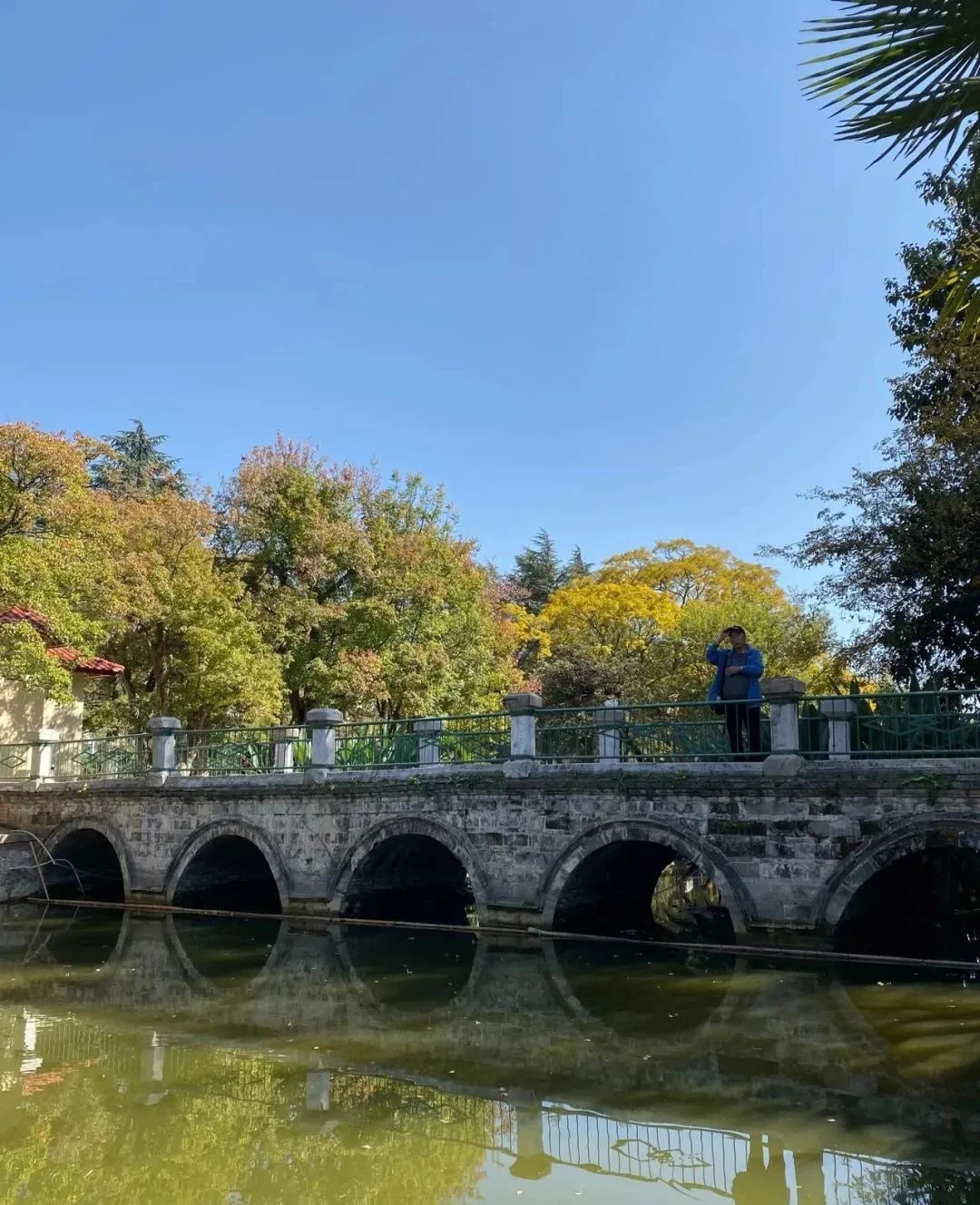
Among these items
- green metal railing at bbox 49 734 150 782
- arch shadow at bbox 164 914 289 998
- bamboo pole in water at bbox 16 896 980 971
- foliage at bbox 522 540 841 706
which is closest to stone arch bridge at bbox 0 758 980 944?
bamboo pole in water at bbox 16 896 980 971

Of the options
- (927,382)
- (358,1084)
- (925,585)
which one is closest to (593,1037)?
(358,1084)

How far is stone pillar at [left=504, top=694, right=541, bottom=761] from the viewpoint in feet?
45.5

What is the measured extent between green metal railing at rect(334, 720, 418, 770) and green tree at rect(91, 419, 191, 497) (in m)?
13.2

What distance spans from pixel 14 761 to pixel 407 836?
10607 millimetres

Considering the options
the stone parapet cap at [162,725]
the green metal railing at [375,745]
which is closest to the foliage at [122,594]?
the stone parapet cap at [162,725]

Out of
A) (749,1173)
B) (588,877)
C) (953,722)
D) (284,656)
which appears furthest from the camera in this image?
(284,656)

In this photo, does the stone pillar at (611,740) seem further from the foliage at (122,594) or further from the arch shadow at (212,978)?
the foliage at (122,594)

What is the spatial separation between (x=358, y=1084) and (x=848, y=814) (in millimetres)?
6549

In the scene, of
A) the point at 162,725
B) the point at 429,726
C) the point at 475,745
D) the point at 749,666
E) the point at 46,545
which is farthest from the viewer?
the point at 162,725

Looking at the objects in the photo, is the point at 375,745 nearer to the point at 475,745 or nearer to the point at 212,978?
the point at 475,745

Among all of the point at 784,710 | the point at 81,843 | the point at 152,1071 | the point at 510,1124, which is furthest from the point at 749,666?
the point at 81,843

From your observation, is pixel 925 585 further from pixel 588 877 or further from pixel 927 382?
pixel 588 877

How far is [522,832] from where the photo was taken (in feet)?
44.6

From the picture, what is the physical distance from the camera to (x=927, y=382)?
15.2 metres
